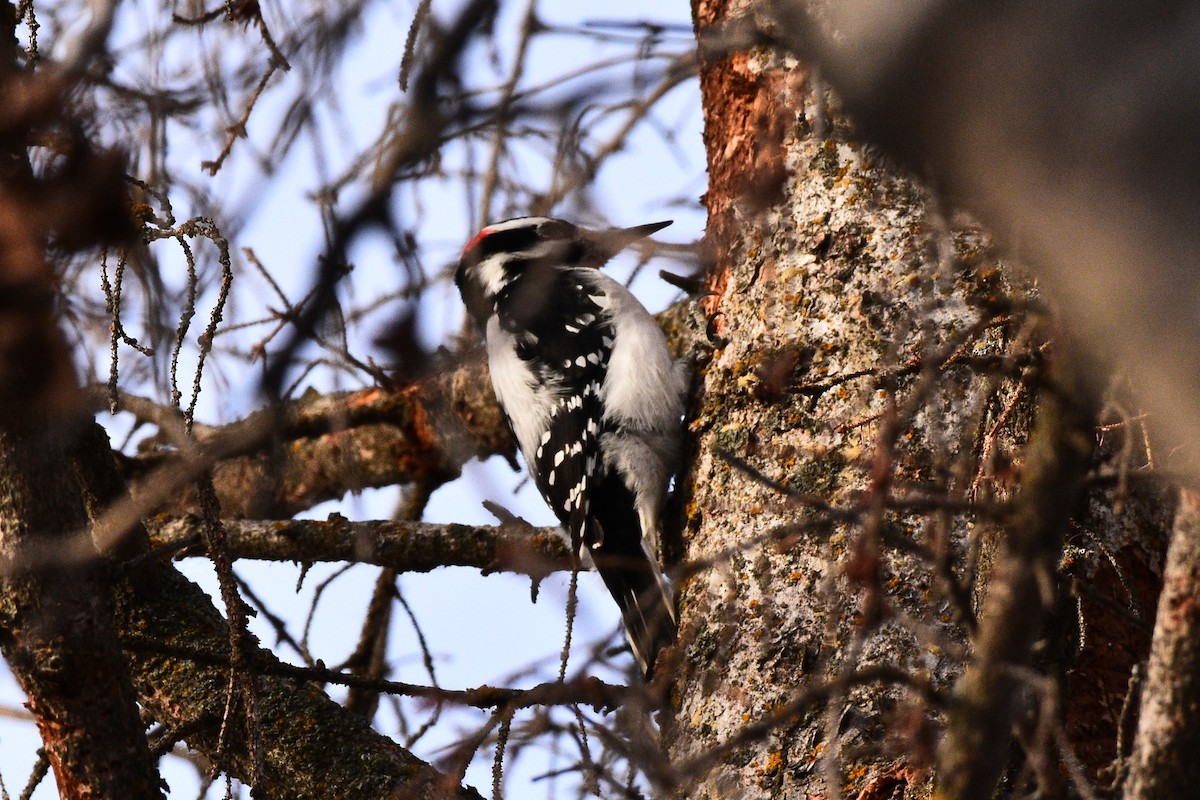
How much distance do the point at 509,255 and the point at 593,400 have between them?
966 mm

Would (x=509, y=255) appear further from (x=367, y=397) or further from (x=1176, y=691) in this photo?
(x=1176, y=691)

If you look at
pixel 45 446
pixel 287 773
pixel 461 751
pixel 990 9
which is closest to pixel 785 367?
pixel 461 751

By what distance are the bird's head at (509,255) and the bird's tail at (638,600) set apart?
1224 mm

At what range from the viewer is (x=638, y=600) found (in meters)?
2.93

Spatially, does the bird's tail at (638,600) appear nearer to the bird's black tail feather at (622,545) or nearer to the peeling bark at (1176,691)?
the bird's black tail feather at (622,545)

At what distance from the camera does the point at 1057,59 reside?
79cm

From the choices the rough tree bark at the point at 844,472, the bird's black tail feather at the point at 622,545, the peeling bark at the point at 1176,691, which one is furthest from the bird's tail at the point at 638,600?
the peeling bark at the point at 1176,691

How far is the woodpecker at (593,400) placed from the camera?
10.6 ft

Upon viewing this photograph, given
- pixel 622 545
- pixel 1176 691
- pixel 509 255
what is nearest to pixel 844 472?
pixel 622 545

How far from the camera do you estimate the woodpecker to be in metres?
3.23

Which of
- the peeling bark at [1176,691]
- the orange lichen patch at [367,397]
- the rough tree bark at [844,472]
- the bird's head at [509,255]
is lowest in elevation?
the peeling bark at [1176,691]

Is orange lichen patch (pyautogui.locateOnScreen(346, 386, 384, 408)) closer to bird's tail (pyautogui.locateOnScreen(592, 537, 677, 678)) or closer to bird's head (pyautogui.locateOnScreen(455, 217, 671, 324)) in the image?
bird's head (pyautogui.locateOnScreen(455, 217, 671, 324))

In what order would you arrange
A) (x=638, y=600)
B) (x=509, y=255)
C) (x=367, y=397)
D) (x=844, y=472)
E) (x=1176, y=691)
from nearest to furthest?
(x=1176, y=691) < (x=844, y=472) < (x=638, y=600) < (x=367, y=397) < (x=509, y=255)

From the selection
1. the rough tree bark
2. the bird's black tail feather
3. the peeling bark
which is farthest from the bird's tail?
the peeling bark
